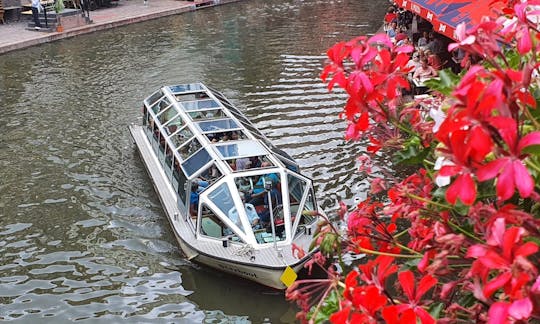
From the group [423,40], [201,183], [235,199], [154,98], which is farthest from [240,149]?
[423,40]

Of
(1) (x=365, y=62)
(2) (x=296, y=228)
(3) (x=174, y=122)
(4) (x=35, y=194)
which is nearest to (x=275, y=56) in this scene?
(3) (x=174, y=122)

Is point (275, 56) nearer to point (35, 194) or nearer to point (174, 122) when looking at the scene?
point (174, 122)

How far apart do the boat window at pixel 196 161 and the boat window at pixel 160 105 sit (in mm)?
3237

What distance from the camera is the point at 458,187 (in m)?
2.11

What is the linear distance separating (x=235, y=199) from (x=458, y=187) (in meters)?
7.79

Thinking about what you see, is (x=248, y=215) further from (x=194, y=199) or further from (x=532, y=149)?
(x=532, y=149)

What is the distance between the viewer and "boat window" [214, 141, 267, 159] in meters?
10.8

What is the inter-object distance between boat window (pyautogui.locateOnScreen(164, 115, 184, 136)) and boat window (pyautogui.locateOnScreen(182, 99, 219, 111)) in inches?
14.0

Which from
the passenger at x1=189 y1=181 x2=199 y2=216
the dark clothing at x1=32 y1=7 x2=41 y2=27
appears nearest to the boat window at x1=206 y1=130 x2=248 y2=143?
the passenger at x1=189 y1=181 x2=199 y2=216

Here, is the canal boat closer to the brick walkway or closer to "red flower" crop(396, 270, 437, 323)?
"red flower" crop(396, 270, 437, 323)

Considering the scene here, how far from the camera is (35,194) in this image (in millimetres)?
13148

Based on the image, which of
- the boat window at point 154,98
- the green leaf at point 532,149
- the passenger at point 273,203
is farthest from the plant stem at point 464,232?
the boat window at point 154,98

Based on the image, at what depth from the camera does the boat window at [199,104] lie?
1352cm

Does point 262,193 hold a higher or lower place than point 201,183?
lower
